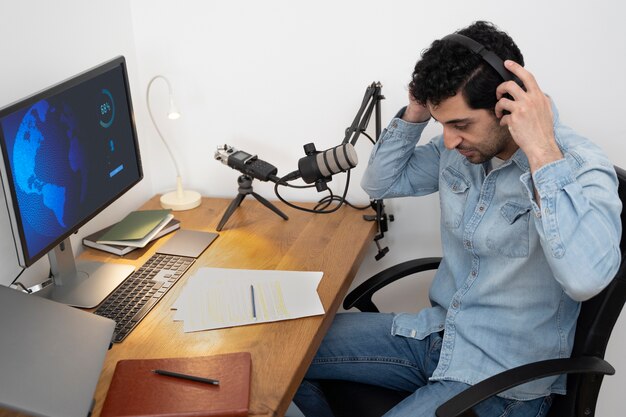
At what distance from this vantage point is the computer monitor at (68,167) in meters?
1.46

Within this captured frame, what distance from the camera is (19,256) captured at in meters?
1.48

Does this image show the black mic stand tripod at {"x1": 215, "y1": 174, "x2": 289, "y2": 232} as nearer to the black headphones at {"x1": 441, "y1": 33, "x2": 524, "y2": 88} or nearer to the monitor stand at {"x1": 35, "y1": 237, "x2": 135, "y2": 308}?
the monitor stand at {"x1": 35, "y1": 237, "x2": 135, "y2": 308}

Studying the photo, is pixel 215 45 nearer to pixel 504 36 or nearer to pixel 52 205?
pixel 52 205

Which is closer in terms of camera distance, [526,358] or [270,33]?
[526,358]

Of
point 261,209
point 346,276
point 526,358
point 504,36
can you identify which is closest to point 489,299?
point 526,358

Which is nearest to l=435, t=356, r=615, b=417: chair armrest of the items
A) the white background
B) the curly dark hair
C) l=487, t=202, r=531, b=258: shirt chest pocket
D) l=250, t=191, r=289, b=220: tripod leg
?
l=487, t=202, r=531, b=258: shirt chest pocket

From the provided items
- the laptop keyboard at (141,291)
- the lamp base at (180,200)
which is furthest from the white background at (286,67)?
the laptop keyboard at (141,291)

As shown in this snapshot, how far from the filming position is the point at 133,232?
1.99m

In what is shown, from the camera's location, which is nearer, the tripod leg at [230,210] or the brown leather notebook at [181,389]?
the brown leather notebook at [181,389]

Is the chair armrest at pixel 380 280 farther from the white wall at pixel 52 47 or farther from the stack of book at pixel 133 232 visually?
the white wall at pixel 52 47

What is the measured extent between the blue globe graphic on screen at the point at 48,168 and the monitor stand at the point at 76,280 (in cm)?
13

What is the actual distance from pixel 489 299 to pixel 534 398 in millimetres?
242

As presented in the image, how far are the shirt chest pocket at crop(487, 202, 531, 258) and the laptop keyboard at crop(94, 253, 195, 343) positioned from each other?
80cm

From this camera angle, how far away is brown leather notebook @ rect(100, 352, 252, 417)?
4.17 ft
